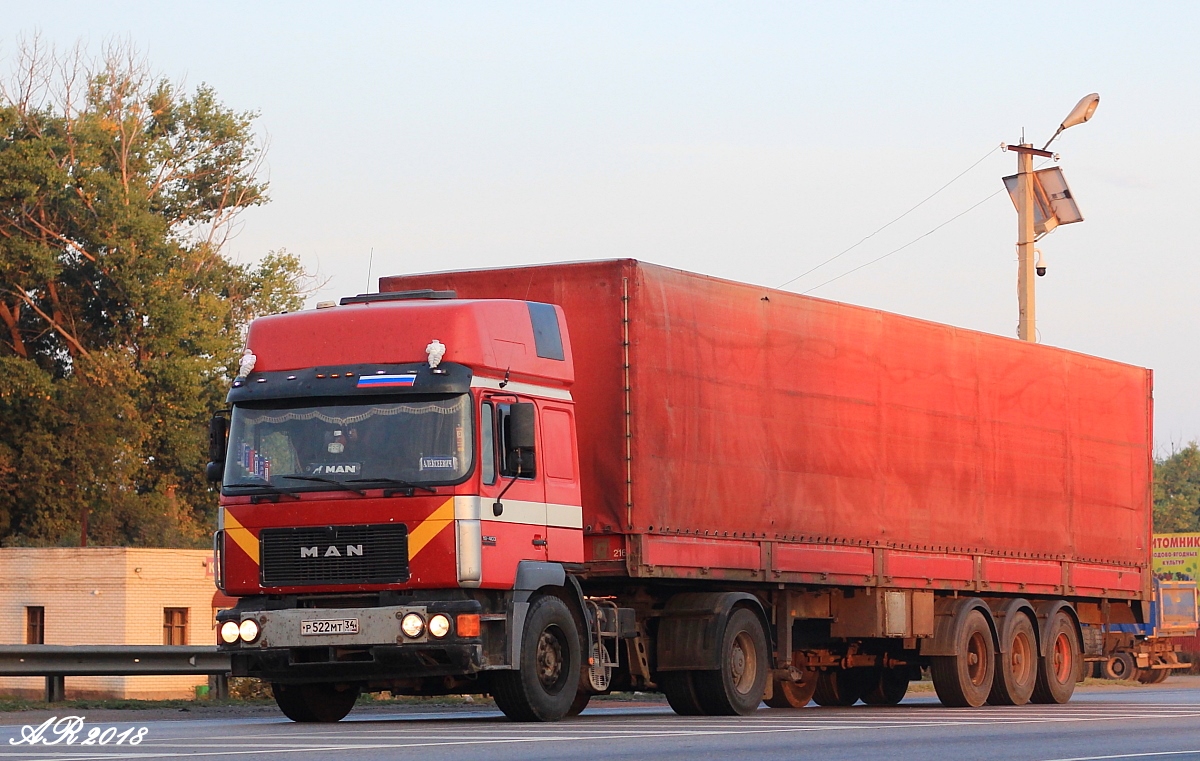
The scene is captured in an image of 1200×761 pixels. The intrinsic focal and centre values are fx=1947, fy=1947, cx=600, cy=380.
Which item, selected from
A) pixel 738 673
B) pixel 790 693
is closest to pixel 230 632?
pixel 738 673

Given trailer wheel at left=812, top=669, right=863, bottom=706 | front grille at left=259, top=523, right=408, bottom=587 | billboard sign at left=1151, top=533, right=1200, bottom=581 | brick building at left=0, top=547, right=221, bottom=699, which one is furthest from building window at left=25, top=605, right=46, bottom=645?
front grille at left=259, top=523, right=408, bottom=587

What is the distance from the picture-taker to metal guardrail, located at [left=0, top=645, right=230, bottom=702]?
21.8 m

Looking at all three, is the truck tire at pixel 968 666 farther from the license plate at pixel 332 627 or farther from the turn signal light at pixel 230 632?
the turn signal light at pixel 230 632

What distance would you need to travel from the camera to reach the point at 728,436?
1864 cm

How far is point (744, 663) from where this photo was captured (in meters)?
18.9

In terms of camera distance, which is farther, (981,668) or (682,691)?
(981,668)

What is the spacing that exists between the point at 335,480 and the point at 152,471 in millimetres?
44190

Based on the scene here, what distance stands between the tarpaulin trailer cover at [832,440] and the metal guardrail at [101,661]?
5.88 meters

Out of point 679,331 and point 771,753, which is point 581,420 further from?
point 771,753

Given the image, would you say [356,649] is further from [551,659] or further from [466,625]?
[551,659]

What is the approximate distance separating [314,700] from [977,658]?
909 centimetres

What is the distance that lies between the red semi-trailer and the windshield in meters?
0.02

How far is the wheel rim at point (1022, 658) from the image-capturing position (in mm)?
23547

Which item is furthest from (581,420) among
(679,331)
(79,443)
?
(79,443)
